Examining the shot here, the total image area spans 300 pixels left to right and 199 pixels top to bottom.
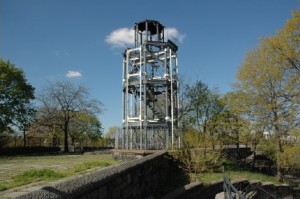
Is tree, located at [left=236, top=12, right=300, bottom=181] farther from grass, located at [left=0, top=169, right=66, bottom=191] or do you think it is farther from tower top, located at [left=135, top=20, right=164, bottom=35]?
grass, located at [left=0, top=169, right=66, bottom=191]

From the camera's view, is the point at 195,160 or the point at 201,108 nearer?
the point at 195,160

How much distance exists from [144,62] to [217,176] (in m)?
9.19

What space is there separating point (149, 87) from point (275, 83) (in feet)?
28.2

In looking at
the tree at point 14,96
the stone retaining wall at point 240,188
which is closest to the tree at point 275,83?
the stone retaining wall at point 240,188

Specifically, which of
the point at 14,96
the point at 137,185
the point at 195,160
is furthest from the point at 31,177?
the point at 14,96

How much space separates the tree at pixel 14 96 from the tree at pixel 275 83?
71.3 feet

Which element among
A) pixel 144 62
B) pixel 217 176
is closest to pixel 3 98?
pixel 144 62

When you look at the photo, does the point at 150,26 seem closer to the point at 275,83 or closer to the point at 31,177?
the point at 275,83

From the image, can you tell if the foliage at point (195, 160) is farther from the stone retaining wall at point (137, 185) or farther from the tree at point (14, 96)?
the tree at point (14, 96)

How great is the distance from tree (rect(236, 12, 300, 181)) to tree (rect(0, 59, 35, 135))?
21.7m

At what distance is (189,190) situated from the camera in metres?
12.6

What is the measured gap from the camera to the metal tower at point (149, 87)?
21.2m

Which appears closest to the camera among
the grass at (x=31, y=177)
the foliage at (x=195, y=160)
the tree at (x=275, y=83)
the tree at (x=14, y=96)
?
the grass at (x=31, y=177)

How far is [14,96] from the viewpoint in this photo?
105 ft
